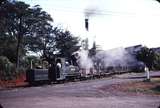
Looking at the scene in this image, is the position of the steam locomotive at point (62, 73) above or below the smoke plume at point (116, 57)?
below

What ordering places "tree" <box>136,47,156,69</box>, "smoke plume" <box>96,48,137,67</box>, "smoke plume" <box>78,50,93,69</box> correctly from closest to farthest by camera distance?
"smoke plume" <box>78,50,93,69</box>
"tree" <box>136,47,156,69</box>
"smoke plume" <box>96,48,137,67</box>

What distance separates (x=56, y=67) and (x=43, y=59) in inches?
268

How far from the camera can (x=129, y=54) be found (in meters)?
56.1

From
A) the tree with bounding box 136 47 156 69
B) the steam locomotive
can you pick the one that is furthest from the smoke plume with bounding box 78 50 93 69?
the tree with bounding box 136 47 156 69

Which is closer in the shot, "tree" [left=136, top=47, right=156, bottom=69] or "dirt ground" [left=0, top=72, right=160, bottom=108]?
"dirt ground" [left=0, top=72, right=160, bottom=108]

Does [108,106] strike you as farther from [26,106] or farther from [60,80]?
[60,80]

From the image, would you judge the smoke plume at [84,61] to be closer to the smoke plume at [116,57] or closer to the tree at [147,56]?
the smoke plume at [116,57]

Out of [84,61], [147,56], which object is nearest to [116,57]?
[147,56]

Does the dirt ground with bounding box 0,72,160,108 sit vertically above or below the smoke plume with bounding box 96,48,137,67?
below

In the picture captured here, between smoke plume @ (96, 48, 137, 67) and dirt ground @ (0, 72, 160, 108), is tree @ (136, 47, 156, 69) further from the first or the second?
dirt ground @ (0, 72, 160, 108)

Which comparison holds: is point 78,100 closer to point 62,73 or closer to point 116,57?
point 62,73

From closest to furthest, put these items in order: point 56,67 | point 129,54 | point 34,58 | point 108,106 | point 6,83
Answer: point 108,106 < point 6,83 < point 56,67 < point 34,58 < point 129,54

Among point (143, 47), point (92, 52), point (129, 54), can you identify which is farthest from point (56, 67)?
point (129, 54)

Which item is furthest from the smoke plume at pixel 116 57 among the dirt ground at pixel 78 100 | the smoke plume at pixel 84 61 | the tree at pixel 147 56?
the dirt ground at pixel 78 100
